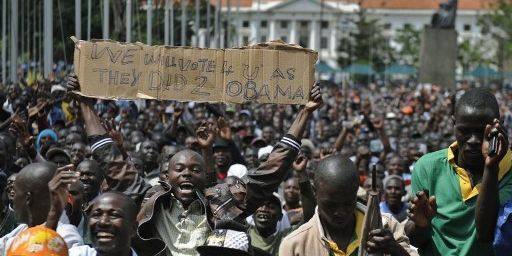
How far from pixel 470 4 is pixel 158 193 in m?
116

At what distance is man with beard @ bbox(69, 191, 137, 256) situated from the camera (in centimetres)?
502

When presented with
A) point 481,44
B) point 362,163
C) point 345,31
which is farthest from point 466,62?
point 362,163

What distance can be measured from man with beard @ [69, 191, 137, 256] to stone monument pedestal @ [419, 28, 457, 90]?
32.3 m

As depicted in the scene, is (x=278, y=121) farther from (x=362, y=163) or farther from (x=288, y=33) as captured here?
(x=288, y=33)

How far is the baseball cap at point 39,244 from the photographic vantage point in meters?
4.04

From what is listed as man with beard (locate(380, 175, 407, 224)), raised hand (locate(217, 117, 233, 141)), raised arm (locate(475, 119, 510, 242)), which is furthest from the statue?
raised arm (locate(475, 119, 510, 242))

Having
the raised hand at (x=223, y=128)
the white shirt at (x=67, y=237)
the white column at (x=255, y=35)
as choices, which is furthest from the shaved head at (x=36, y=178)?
the white column at (x=255, y=35)

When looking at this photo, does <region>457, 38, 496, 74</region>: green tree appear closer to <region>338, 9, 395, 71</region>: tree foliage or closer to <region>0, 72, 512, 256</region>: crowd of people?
<region>338, 9, 395, 71</region>: tree foliage

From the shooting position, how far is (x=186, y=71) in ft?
21.3

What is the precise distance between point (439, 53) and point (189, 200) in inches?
1244

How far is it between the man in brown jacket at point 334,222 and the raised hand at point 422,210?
110mm

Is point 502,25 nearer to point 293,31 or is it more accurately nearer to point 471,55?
point 471,55

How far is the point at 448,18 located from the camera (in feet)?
126

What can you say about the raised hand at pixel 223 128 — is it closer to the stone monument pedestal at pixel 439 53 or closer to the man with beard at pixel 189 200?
the man with beard at pixel 189 200
